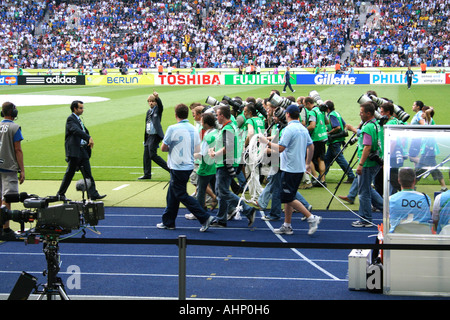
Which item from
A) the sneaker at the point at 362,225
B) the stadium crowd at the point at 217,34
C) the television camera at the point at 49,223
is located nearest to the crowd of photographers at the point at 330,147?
the sneaker at the point at 362,225

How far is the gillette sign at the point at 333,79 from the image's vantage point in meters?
45.7

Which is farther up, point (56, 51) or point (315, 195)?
point (56, 51)

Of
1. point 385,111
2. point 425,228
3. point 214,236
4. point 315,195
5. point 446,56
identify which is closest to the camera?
point 425,228

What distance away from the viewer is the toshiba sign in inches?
1924

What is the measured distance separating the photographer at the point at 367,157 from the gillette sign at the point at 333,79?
36982 millimetres

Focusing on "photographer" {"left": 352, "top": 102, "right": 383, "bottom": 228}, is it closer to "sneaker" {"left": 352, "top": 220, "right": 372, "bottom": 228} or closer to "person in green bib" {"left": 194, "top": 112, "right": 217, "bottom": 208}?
"sneaker" {"left": 352, "top": 220, "right": 372, "bottom": 228}

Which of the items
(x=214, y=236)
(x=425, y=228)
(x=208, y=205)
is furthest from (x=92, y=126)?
(x=425, y=228)

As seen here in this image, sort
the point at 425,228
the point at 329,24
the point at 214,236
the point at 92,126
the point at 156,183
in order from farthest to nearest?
the point at 329,24 → the point at 92,126 → the point at 156,183 → the point at 214,236 → the point at 425,228

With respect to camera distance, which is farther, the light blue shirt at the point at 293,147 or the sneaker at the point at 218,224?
the sneaker at the point at 218,224

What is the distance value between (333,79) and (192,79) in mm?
11538

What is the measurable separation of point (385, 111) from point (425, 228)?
3933 mm

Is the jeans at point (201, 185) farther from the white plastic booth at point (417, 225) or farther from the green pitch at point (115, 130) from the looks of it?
the white plastic booth at point (417, 225)

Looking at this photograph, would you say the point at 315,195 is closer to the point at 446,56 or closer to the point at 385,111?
the point at 385,111

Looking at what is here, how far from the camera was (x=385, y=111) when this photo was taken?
1047 centimetres
